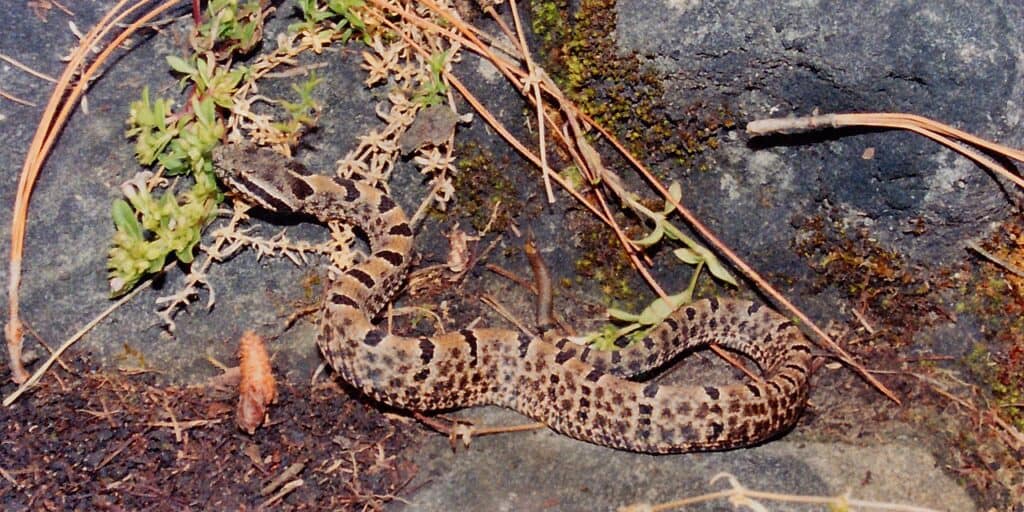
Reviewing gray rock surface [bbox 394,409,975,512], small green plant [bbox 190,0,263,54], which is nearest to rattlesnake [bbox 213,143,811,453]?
gray rock surface [bbox 394,409,975,512]

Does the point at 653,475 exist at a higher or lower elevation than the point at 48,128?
lower

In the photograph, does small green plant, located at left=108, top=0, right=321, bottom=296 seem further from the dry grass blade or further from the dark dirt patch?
the dark dirt patch

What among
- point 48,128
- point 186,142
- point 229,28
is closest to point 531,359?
point 186,142

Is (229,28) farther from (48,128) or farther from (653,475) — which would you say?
(653,475)

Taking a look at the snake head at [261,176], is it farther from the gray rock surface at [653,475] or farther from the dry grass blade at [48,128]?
the gray rock surface at [653,475]

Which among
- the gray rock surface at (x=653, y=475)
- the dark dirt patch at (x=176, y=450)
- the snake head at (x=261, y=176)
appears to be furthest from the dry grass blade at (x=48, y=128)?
the gray rock surface at (x=653, y=475)

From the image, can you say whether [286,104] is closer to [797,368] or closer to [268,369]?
[268,369]
